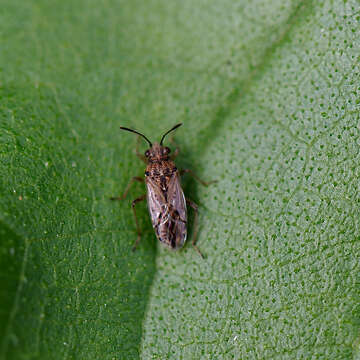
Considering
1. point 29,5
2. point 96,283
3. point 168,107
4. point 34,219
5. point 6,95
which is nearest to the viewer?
point 34,219

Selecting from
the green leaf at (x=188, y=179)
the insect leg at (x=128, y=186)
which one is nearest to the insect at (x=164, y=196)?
the insect leg at (x=128, y=186)

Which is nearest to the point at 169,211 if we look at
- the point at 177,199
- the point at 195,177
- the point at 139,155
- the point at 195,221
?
the point at 177,199

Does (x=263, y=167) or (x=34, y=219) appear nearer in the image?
(x=34, y=219)

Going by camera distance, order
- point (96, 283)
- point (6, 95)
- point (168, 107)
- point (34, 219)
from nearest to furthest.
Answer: point (34, 219) < point (96, 283) < point (6, 95) < point (168, 107)

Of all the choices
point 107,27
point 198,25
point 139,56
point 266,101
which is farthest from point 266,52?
point 107,27

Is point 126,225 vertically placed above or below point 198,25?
below

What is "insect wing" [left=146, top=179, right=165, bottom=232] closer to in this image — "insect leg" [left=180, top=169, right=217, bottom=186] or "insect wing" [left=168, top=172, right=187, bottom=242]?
"insect wing" [left=168, top=172, right=187, bottom=242]

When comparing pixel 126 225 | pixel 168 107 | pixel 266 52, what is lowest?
pixel 126 225

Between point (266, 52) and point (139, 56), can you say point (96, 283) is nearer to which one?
point (139, 56)

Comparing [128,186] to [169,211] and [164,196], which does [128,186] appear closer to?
[164,196]
